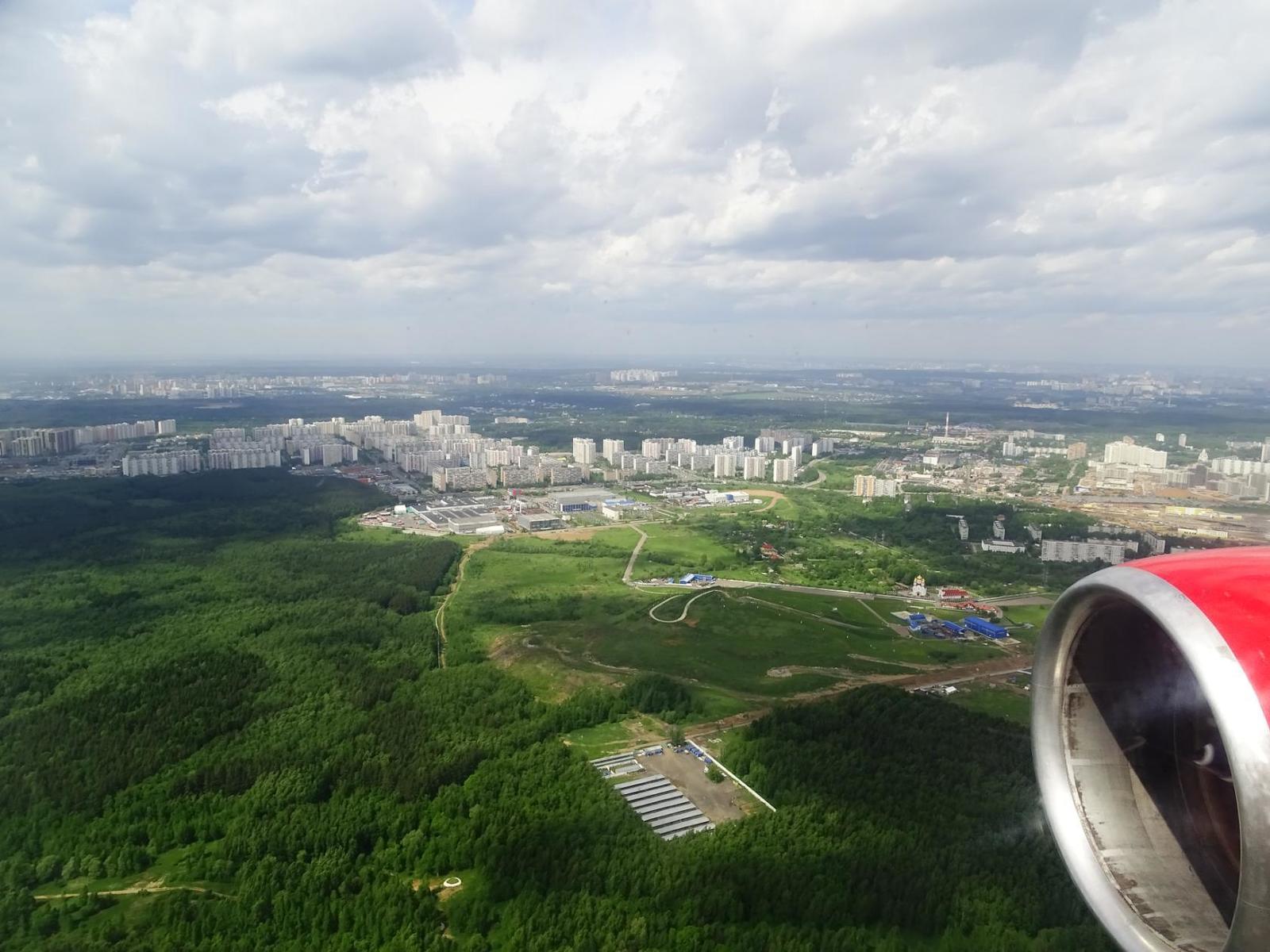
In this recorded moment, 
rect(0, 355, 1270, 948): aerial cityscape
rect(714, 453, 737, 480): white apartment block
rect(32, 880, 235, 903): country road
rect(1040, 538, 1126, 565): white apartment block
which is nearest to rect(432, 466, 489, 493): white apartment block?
rect(0, 355, 1270, 948): aerial cityscape

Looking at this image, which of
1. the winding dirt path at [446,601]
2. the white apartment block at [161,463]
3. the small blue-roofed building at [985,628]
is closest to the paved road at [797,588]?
the small blue-roofed building at [985,628]

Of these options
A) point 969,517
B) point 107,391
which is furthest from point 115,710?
point 107,391

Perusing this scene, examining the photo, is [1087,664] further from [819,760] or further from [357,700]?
[357,700]

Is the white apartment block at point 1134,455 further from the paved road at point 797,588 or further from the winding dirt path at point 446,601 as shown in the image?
the winding dirt path at point 446,601

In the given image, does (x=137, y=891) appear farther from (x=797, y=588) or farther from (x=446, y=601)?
(x=797, y=588)

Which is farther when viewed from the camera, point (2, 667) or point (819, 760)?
point (2, 667)

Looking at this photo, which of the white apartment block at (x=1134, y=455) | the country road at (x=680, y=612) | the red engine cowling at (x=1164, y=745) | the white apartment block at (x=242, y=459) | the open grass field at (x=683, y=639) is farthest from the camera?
the white apartment block at (x=242, y=459)
